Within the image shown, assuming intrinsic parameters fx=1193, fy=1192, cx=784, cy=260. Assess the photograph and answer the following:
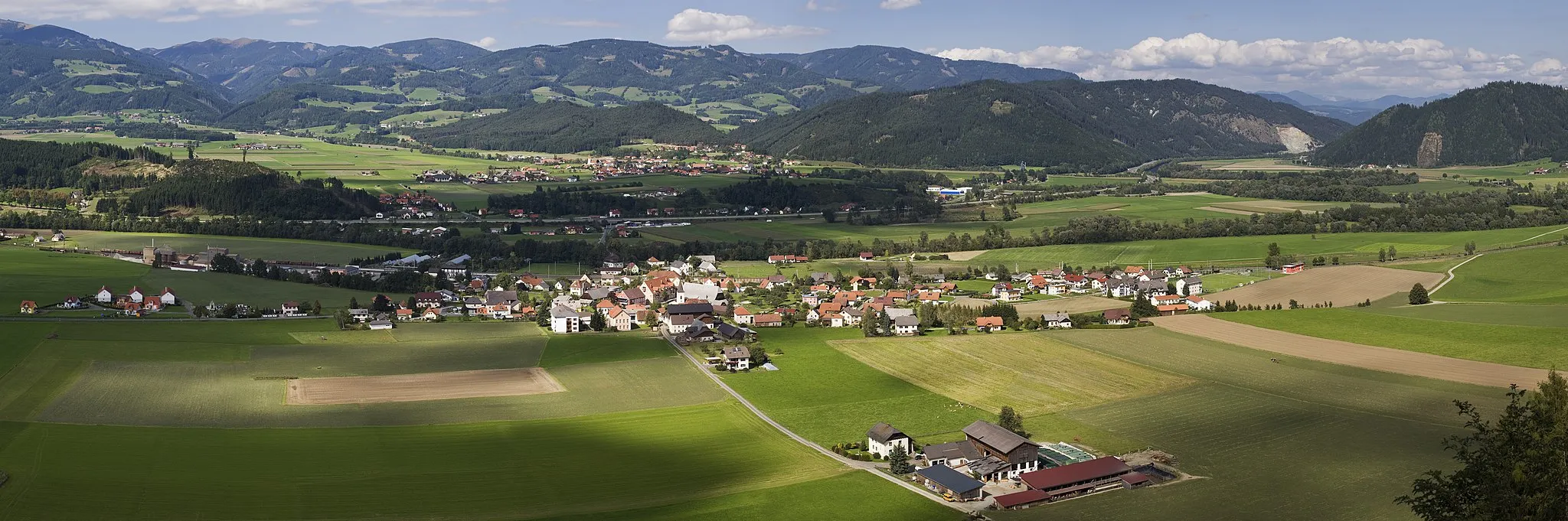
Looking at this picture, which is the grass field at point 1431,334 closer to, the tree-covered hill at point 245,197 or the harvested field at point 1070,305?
the harvested field at point 1070,305

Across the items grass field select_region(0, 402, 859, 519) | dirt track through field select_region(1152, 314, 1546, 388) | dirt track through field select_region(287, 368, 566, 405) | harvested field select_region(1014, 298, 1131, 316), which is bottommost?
grass field select_region(0, 402, 859, 519)

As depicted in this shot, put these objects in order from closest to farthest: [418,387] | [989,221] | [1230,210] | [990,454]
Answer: [990,454]
[418,387]
[989,221]
[1230,210]

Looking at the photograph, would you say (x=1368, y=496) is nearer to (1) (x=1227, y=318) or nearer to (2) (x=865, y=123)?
(1) (x=1227, y=318)

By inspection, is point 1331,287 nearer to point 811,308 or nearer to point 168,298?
point 811,308

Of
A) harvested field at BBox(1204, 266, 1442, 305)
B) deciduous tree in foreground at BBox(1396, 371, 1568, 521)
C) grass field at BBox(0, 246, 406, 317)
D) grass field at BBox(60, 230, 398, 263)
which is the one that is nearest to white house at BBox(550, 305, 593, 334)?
grass field at BBox(0, 246, 406, 317)

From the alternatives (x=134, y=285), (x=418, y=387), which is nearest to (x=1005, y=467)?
(x=418, y=387)

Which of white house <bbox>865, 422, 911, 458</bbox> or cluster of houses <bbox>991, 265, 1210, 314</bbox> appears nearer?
white house <bbox>865, 422, 911, 458</bbox>

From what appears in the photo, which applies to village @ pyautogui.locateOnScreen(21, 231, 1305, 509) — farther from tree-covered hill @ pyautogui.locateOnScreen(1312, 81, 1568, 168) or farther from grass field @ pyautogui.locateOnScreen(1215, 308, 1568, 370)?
tree-covered hill @ pyautogui.locateOnScreen(1312, 81, 1568, 168)

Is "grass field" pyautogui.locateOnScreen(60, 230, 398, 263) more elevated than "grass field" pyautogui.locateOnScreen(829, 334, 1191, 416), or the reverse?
"grass field" pyautogui.locateOnScreen(60, 230, 398, 263)
